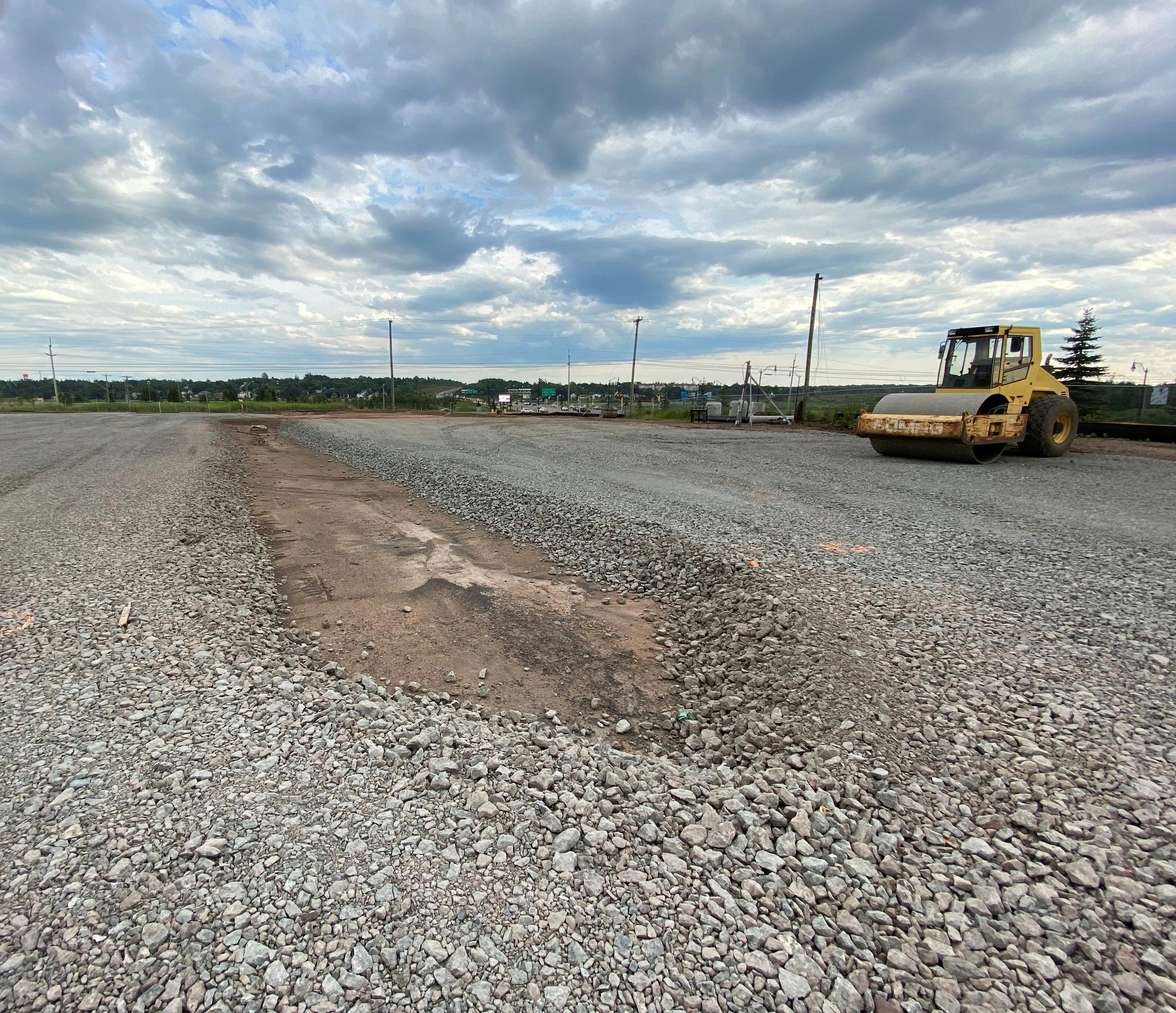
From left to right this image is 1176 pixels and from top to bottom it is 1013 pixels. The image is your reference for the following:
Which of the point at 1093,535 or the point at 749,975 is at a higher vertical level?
the point at 1093,535

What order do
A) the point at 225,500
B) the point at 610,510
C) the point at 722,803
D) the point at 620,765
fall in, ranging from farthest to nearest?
the point at 225,500 → the point at 610,510 → the point at 620,765 → the point at 722,803

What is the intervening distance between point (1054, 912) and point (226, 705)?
4.43m

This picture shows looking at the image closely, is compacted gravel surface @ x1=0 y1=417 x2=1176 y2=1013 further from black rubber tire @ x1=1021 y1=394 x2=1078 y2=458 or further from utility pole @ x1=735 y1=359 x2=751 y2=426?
utility pole @ x1=735 y1=359 x2=751 y2=426

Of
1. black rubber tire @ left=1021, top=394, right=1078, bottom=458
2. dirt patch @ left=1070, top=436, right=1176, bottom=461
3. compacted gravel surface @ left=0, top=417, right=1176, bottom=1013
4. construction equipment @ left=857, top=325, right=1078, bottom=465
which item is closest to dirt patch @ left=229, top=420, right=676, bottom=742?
compacted gravel surface @ left=0, top=417, right=1176, bottom=1013

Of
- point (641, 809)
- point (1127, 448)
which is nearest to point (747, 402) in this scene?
point (1127, 448)

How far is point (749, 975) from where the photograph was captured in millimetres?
2045

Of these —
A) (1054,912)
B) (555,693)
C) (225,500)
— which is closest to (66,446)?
(225,500)

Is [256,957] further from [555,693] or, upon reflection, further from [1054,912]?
[1054,912]

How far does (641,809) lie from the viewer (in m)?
2.89

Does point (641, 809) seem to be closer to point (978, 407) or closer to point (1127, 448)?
point (978, 407)

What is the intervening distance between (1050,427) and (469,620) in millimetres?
16474

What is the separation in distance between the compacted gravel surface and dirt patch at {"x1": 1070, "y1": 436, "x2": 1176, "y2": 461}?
1454 cm

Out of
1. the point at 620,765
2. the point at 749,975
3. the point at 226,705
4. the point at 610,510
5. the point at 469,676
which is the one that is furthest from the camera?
the point at 610,510

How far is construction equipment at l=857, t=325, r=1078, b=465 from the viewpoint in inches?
534
